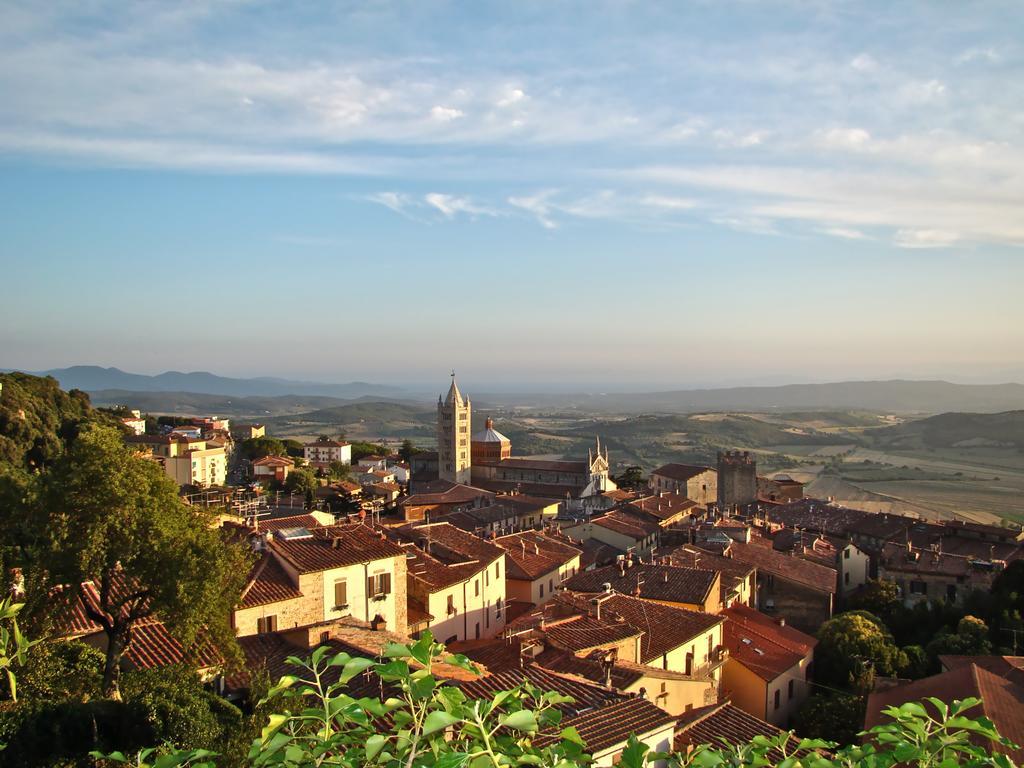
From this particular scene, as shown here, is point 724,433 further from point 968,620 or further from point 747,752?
point 747,752

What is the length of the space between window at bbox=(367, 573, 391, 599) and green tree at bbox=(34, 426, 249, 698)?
278 inches

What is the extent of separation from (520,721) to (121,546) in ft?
37.0

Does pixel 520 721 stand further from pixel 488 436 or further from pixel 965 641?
pixel 488 436

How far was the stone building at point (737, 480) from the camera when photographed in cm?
8100

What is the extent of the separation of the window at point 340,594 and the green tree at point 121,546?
19.8ft

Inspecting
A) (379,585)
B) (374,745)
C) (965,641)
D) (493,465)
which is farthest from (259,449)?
(374,745)

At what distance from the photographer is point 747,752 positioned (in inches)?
203

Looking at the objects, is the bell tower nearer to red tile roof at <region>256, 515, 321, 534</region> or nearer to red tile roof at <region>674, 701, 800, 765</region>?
red tile roof at <region>256, 515, 321, 534</region>

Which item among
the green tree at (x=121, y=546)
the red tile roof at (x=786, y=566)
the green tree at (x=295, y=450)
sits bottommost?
the green tree at (x=295, y=450)

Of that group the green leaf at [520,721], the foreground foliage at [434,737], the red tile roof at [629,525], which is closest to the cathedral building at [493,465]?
the red tile roof at [629,525]

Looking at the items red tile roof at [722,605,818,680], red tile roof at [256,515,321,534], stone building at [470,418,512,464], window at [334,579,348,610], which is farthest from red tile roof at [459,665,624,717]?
stone building at [470,418,512,464]

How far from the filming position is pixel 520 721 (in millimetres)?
3578

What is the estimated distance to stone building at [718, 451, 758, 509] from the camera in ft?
266

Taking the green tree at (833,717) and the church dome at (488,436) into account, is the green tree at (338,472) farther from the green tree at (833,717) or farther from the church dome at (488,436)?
the green tree at (833,717)
